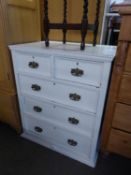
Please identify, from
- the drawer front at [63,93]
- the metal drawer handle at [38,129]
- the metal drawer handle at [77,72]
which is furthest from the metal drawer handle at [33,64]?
the metal drawer handle at [38,129]

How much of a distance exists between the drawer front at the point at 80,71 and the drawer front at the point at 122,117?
25 cm

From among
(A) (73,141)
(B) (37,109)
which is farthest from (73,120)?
(B) (37,109)

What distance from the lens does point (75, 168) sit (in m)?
1.26

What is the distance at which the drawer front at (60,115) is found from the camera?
115 centimetres

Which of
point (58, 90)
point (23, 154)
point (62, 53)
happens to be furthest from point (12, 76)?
point (23, 154)

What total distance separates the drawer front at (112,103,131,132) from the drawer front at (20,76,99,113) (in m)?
0.17

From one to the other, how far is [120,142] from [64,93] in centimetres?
59

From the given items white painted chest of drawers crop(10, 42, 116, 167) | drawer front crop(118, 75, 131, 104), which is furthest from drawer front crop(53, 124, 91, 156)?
drawer front crop(118, 75, 131, 104)

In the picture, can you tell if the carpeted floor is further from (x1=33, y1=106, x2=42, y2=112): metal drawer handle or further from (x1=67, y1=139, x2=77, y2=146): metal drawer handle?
(x1=33, y1=106, x2=42, y2=112): metal drawer handle

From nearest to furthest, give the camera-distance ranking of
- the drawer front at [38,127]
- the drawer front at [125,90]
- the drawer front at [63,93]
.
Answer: the drawer front at [125,90] → the drawer front at [63,93] → the drawer front at [38,127]

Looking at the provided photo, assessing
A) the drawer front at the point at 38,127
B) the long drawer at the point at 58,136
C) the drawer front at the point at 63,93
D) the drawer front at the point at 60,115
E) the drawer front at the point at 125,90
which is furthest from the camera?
the drawer front at the point at 38,127

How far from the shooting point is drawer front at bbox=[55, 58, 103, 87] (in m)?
0.94

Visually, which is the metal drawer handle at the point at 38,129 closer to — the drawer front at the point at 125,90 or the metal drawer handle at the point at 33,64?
the metal drawer handle at the point at 33,64

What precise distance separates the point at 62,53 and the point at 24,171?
3.39ft
